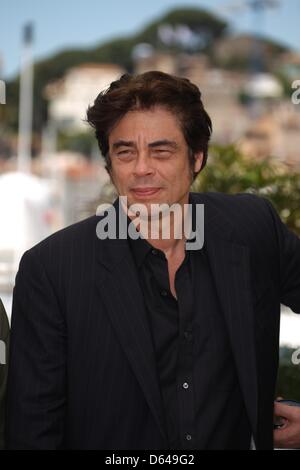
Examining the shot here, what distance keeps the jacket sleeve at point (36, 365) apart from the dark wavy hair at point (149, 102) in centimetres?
40

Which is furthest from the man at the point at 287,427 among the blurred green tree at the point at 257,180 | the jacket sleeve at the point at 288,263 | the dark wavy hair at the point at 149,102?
the blurred green tree at the point at 257,180

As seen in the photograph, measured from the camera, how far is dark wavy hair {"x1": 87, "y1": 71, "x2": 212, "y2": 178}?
6.58 ft

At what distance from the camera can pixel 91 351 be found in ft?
6.35

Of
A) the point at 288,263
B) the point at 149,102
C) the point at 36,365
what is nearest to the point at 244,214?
the point at 288,263

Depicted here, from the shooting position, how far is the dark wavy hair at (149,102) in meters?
2.01

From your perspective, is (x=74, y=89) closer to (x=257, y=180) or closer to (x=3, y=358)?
(x=257, y=180)

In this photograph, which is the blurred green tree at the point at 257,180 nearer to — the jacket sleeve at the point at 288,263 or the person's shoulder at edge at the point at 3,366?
the jacket sleeve at the point at 288,263

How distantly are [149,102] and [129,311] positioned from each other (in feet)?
1.78

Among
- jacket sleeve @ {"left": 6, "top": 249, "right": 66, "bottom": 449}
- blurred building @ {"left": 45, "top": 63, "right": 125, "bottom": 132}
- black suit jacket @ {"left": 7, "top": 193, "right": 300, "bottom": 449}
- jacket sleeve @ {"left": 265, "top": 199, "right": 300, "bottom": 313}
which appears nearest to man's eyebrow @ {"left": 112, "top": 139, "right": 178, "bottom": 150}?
black suit jacket @ {"left": 7, "top": 193, "right": 300, "bottom": 449}

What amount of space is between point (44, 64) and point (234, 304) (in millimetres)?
129107

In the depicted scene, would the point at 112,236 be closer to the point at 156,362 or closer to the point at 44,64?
the point at 156,362

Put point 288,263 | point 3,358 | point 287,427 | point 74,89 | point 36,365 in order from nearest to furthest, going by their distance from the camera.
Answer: point 36,365 → point 3,358 → point 287,427 → point 288,263 → point 74,89

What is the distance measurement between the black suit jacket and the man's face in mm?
159

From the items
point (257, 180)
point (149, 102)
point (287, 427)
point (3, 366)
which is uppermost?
point (257, 180)
